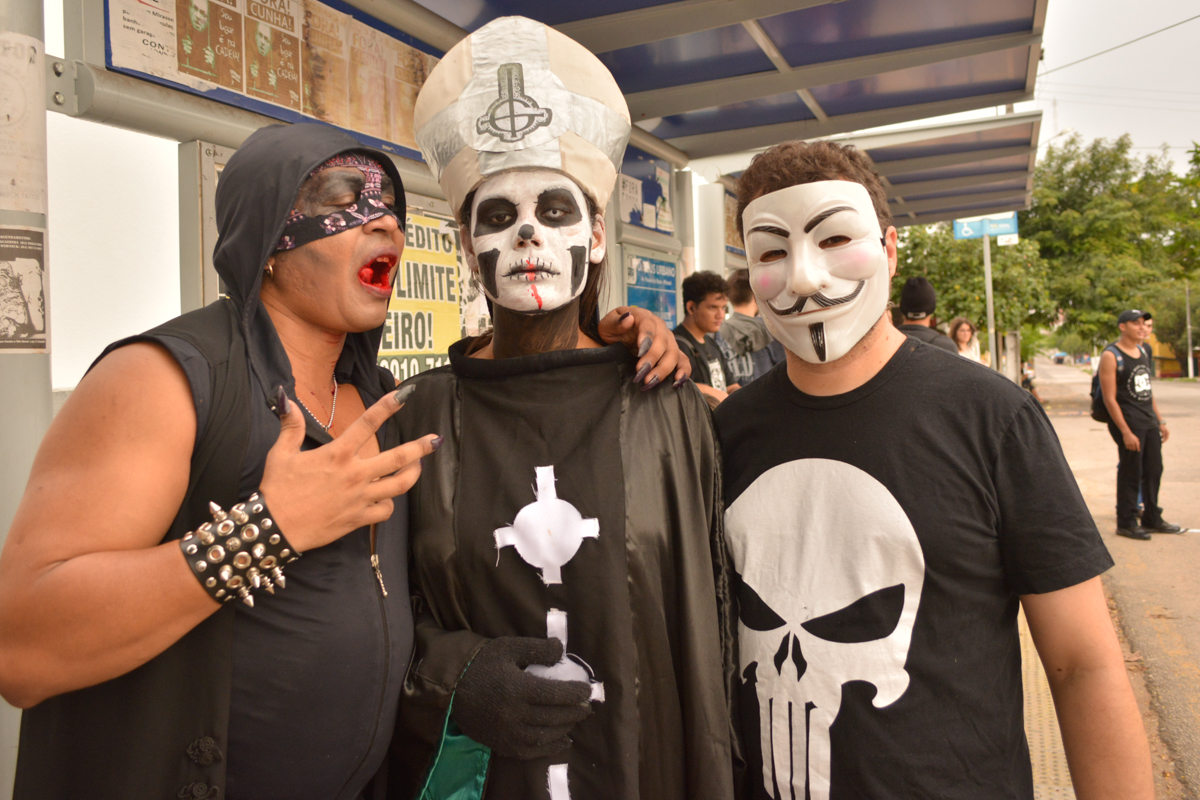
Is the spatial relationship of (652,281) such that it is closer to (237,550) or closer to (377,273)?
(377,273)

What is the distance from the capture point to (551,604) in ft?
5.86

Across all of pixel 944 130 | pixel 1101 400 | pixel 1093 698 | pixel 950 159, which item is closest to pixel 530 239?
pixel 1093 698

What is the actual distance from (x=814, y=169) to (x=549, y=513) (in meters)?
0.92

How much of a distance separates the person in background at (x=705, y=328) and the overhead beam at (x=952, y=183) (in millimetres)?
4611

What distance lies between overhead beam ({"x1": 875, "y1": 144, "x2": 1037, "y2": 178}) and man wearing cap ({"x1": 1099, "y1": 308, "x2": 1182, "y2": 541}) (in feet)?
5.88

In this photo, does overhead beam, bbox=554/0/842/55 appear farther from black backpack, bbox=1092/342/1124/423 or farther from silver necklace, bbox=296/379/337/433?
black backpack, bbox=1092/342/1124/423

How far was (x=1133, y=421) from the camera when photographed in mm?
7453

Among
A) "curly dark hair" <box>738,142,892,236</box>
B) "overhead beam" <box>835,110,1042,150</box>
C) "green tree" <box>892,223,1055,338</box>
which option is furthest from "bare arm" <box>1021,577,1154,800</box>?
"green tree" <box>892,223,1055,338</box>

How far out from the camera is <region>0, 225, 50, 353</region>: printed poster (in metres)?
2.01

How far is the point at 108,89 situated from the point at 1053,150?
2908 centimetres

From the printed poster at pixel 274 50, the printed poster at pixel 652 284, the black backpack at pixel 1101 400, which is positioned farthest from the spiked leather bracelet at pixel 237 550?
the black backpack at pixel 1101 400

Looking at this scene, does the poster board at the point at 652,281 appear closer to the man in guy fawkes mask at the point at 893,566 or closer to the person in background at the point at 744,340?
the person in background at the point at 744,340

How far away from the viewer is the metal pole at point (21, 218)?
6.52ft

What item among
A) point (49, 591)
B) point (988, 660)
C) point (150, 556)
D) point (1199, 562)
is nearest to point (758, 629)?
point (988, 660)
